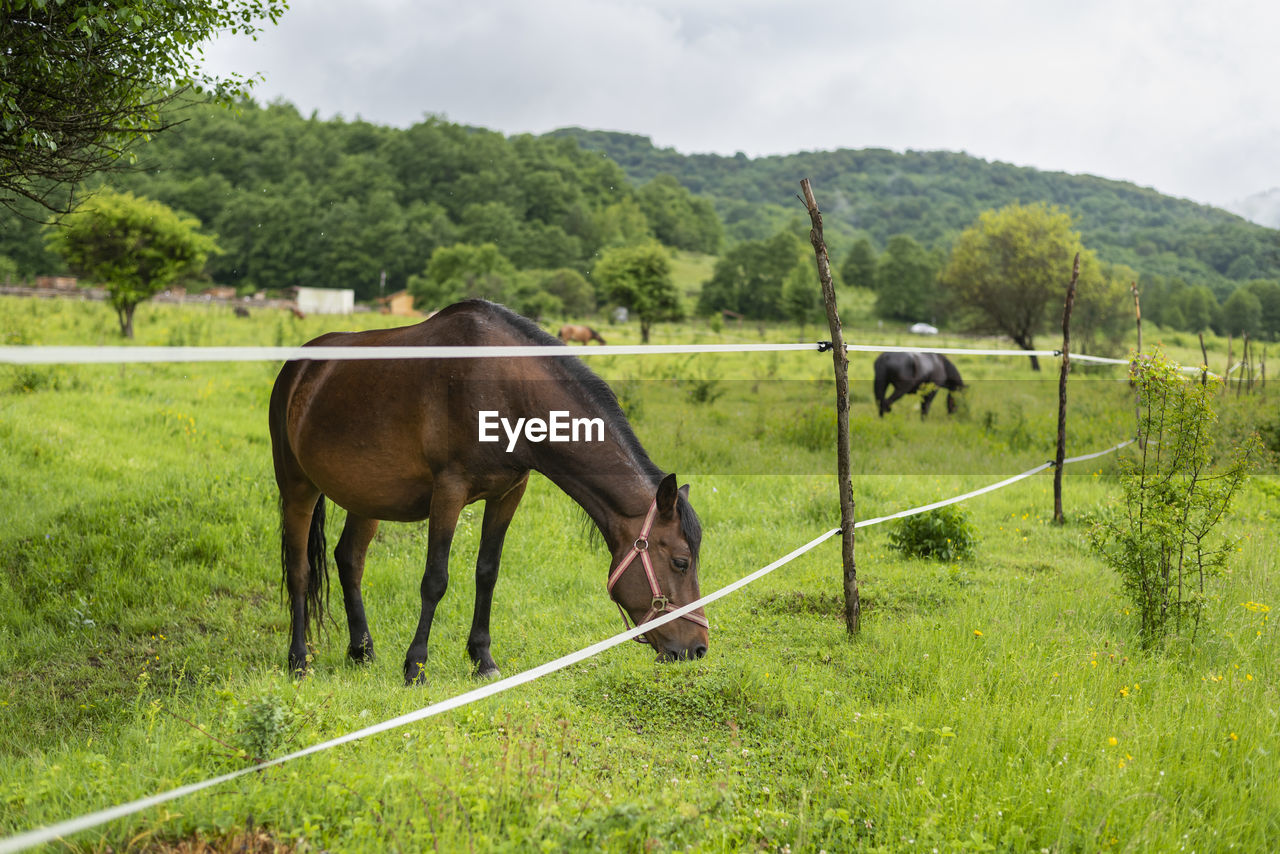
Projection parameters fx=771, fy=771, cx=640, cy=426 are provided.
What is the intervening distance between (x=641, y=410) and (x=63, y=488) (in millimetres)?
7629

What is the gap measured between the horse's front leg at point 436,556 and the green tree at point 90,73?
3662mm

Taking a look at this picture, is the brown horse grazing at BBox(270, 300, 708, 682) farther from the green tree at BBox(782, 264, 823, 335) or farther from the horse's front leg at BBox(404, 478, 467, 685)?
the green tree at BBox(782, 264, 823, 335)

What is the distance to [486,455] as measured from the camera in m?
4.34

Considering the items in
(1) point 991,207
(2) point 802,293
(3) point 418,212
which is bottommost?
(2) point 802,293

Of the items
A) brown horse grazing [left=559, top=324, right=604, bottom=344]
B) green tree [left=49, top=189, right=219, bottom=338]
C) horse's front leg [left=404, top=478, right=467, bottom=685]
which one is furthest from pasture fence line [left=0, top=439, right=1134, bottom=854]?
brown horse grazing [left=559, top=324, right=604, bottom=344]

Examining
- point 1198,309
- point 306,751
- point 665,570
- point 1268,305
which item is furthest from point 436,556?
point 1268,305

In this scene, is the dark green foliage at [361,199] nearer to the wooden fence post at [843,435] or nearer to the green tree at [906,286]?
the green tree at [906,286]

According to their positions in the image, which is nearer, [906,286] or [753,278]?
[906,286]

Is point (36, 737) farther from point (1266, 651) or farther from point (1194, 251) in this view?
point (1194, 251)

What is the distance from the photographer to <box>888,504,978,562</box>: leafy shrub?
6875 millimetres

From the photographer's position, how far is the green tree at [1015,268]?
3641cm

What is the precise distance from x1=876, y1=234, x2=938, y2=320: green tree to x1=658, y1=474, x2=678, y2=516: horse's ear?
A: 74796mm

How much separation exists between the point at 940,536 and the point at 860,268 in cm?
8679

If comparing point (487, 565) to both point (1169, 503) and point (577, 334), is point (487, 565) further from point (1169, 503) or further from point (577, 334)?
point (577, 334)
